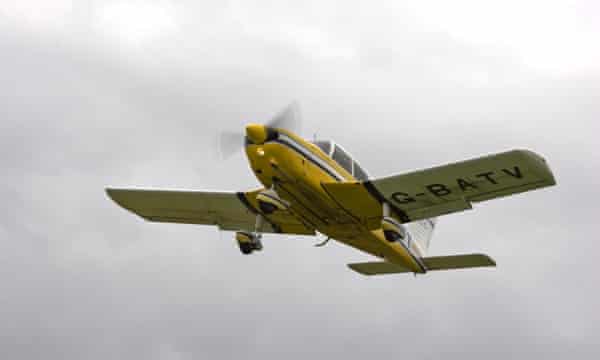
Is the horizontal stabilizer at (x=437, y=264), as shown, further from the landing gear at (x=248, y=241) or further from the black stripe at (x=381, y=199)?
the landing gear at (x=248, y=241)

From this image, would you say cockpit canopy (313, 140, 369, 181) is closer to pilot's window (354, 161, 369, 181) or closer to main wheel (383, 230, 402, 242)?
pilot's window (354, 161, 369, 181)

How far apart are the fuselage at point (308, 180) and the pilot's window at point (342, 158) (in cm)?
5

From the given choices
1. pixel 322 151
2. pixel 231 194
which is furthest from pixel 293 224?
pixel 322 151

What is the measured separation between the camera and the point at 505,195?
17.2 m

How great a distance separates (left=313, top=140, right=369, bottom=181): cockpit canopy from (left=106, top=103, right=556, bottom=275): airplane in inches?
1.1

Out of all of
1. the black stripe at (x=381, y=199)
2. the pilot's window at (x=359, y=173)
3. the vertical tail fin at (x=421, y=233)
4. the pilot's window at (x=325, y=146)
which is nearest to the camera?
the black stripe at (x=381, y=199)

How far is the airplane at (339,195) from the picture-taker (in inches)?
656

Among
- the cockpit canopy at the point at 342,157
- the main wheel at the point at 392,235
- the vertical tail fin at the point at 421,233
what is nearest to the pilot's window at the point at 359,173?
the cockpit canopy at the point at 342,157

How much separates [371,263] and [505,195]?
19.6ft

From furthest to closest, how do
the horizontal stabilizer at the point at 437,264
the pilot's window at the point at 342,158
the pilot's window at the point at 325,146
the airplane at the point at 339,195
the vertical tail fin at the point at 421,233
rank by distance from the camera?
the vertical tail fin at the point at 421,233 → the horizontal stabilizer at the point at 437,264 → the pilot's window at the point at 342,158 → the pilot's window at the point at 325,146 → the airplane at the point at 339,195

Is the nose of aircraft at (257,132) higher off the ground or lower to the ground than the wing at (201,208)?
higher

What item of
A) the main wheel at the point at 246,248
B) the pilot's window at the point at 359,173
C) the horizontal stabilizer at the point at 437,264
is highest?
the pilot's window at the point at 359,173

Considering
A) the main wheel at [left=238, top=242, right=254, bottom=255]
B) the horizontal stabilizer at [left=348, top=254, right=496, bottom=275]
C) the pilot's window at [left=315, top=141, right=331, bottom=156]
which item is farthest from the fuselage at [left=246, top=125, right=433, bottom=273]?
the horizontal stabilizer at [left=348, top=254, right=496, bottom=275]

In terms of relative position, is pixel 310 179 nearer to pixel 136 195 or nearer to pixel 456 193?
pixel 456 193
